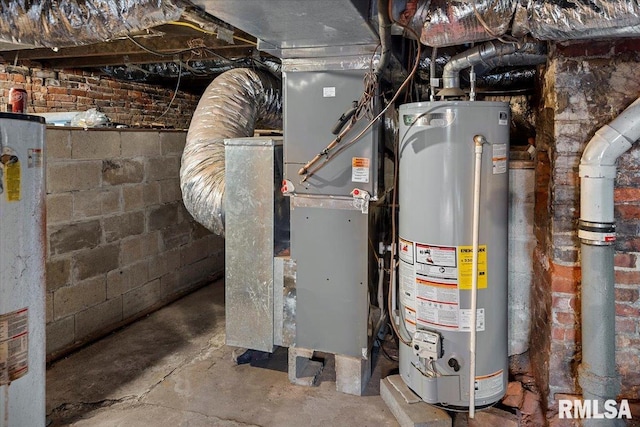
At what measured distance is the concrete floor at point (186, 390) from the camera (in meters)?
2.07

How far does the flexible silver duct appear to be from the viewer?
2.52 m

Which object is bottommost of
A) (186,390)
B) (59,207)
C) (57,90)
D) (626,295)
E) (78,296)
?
(186,390)

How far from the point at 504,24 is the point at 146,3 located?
1.39m

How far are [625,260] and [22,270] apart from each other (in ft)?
7.86

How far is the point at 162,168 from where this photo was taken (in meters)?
3.50

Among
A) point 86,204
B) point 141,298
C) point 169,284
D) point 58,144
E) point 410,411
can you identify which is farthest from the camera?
point 169,284

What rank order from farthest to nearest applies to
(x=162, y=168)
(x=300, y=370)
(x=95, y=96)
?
(x=95, y=96), (x=162, y=168), (x=300, y=370)

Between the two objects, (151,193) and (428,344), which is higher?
(151,193)

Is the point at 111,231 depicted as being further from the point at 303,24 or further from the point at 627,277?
the point at 627,277

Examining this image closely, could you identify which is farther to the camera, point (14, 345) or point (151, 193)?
point (151, 193)

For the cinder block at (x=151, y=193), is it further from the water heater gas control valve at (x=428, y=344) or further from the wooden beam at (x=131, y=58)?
the water heater gas control valve at (x=428, y=344)

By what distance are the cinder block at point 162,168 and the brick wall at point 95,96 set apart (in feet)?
4.44

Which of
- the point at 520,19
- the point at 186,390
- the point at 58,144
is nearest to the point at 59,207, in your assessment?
the point at 58,144

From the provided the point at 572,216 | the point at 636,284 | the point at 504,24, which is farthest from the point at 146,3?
the point at 636,284
